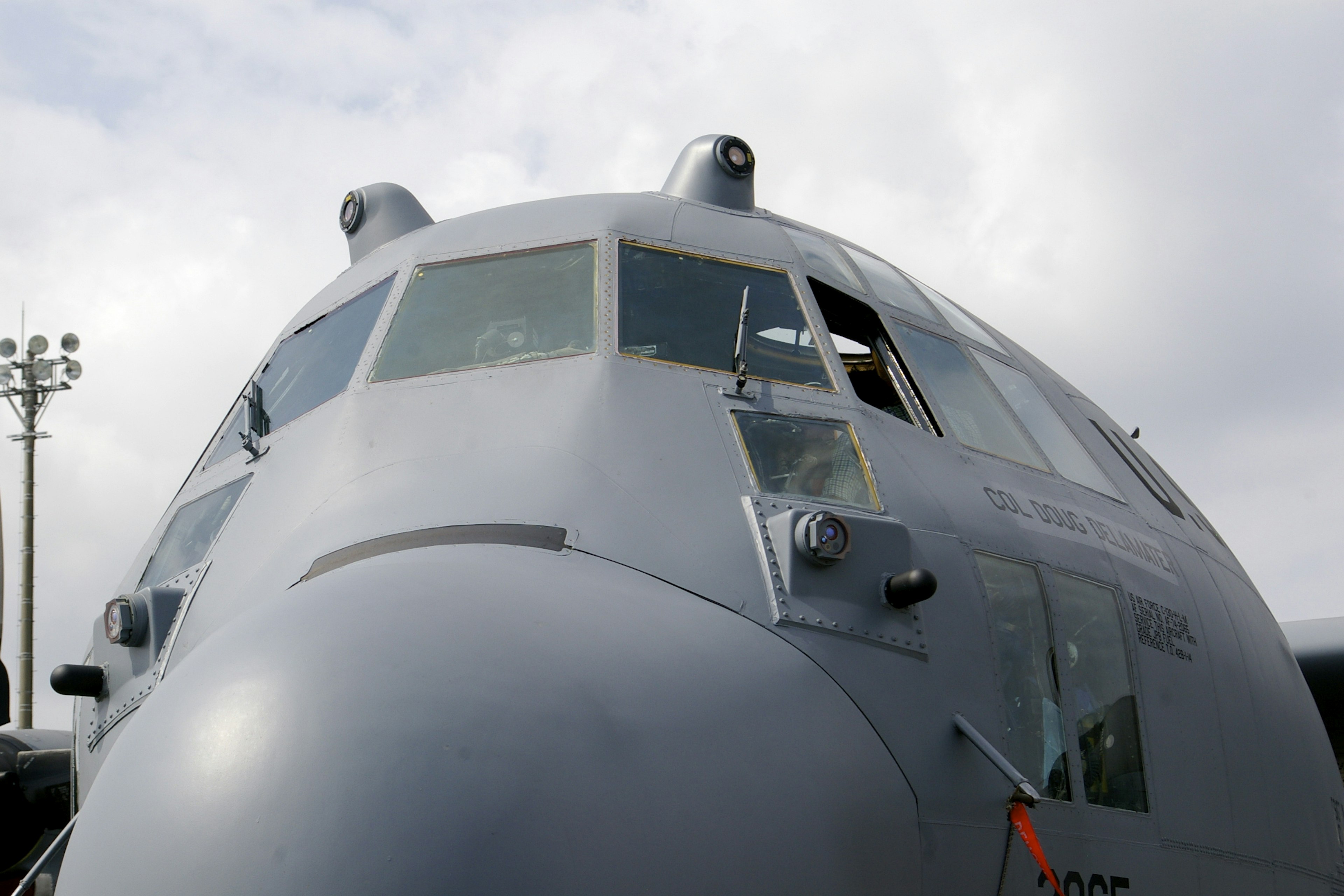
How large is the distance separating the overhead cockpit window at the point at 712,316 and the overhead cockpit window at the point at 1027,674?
103 cm

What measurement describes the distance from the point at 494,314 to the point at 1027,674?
2.60 m

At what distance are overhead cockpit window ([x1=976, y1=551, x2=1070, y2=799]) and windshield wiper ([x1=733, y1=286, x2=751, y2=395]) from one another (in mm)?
1085

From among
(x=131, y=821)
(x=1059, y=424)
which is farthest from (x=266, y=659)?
(x=1059, y=424)

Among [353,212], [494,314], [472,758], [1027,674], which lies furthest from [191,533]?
[1027,674]

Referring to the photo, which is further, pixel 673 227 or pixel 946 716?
pixel 673 227

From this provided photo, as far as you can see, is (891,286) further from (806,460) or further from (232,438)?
(232,438)

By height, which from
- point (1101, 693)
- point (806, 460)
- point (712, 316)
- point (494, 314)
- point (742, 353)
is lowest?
point (1101, 693)

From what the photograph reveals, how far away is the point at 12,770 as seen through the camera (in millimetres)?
6809

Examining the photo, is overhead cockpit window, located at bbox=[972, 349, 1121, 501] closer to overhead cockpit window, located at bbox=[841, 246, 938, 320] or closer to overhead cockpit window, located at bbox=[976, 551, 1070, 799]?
overhead cockpit window, located at bbox=[841, 246, 938, 320]

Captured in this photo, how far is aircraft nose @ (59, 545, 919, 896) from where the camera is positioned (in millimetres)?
2557

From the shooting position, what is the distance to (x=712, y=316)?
201 inches

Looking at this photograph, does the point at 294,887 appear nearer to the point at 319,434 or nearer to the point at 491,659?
the point at 491,659

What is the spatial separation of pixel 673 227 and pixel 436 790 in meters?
3.51

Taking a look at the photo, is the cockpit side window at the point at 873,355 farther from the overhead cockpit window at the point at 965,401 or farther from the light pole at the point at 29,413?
the light pole at the point at 29,413
